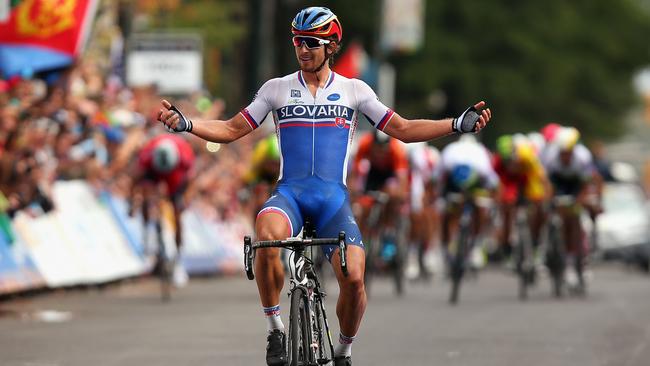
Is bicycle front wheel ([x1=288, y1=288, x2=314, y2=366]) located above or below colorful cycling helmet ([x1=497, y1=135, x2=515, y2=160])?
below

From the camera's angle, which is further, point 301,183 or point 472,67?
point 472,67

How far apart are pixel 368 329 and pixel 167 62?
12.8m

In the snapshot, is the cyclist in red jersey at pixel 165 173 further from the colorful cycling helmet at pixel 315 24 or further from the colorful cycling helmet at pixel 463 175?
the colorful cycling helmet at pixel 315 24

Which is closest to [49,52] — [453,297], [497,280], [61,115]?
[61,115]

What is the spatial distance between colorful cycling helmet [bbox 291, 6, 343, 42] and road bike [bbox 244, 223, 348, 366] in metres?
1.13

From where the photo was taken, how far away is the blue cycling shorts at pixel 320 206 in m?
9.78

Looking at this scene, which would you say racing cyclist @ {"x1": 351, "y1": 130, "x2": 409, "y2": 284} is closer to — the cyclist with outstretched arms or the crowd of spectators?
the crowd of spectators

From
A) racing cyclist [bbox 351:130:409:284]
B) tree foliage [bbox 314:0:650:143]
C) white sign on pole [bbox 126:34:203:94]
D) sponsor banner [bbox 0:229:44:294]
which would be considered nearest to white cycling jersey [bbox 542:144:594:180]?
racing cyclist [bbox 351:130:409:284]

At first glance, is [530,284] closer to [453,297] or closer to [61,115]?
[453,297]

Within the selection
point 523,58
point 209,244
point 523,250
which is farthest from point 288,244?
point 523,58

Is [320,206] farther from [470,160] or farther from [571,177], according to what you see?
[470,160]

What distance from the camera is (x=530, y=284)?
2055cm

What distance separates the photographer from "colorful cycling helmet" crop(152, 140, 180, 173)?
19.8 meters

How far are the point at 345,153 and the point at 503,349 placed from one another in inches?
148
